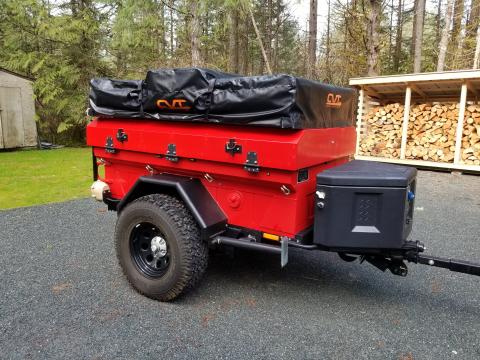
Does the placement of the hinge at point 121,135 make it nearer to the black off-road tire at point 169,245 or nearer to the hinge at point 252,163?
the black off-road tire at point 169,245

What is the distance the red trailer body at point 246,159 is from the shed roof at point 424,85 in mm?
6783

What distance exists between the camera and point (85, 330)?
266 centimetres

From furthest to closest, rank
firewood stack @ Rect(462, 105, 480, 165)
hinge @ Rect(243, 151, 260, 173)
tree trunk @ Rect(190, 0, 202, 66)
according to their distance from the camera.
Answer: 1. tree trunk @ Rect(190, 0, 202, 66)
2. firewood stack @ Rect(462, 105, 480, 165)
3. hinge @ Rect(243, 151, 260, 173)

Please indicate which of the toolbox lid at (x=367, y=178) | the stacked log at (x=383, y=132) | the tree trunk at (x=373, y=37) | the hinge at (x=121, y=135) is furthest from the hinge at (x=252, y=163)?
the tree trunk at (x=373, y=37)

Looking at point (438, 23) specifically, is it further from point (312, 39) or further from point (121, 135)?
point (121, 135)

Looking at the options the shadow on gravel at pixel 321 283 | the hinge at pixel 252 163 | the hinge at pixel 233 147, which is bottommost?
the shadow on gravel at pixel 321 283

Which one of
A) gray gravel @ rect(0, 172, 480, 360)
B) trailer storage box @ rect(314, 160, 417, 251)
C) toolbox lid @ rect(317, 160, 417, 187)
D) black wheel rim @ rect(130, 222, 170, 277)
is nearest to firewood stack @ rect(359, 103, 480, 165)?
gray gravel @ rect(0, 172, 480, 360)

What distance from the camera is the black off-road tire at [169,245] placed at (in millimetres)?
2879

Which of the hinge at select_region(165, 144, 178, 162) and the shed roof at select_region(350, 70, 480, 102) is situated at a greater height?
the shed roof at select_region(350, 70, 480, 102)

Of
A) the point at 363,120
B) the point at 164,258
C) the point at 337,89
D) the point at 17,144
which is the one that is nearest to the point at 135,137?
the point at 164,258

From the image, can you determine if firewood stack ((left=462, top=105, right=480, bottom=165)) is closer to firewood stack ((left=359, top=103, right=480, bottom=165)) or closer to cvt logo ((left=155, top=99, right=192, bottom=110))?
firewood stack ((left=359, top=103, right=480, bottom=165))

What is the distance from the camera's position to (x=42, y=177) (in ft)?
27.5

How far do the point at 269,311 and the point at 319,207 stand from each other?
0.95 meters

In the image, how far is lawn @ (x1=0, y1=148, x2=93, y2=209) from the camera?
660 centimetres
